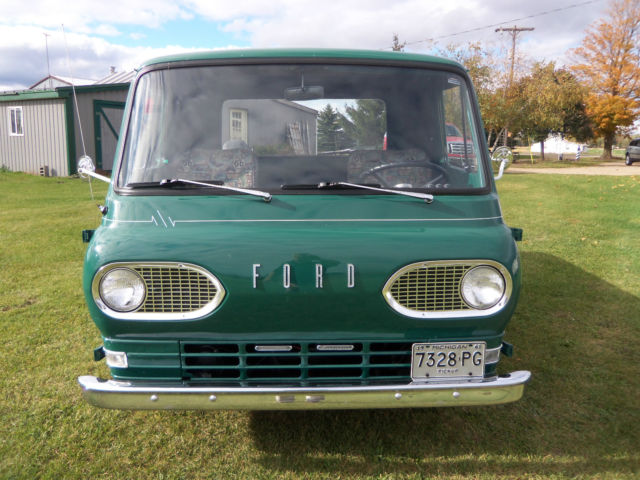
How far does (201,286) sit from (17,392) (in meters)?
2.13

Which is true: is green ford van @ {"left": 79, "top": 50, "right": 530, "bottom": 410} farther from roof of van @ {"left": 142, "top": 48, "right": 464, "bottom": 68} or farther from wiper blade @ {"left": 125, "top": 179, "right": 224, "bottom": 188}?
roof of van @ {"left": 142, "top": 48, "right": 464, "bottom": 68}

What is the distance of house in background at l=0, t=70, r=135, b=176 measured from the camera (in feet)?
63.5

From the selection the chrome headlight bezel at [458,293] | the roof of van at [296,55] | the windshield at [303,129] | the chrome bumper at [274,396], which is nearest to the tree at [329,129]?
the windshield at [303,129]

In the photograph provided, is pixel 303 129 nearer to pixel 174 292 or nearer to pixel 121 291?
pixel 174 292

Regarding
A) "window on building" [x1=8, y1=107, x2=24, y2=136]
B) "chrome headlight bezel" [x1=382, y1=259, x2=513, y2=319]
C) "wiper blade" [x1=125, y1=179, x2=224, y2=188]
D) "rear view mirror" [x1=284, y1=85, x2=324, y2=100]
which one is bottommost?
"chrome headlight bezel" [x1=382, y1=259, x2=513, y2=319]

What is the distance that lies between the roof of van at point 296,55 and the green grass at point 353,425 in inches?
86.8

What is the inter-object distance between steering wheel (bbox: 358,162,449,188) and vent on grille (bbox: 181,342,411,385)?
36.2 inches

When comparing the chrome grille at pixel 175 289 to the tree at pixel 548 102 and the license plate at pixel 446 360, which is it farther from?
the tree at pixel 548 102

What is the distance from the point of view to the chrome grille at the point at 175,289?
8.14ft

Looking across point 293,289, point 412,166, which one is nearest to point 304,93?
point 412,166

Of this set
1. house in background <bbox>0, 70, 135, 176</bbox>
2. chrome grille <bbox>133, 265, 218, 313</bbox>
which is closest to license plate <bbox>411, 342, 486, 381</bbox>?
chrome grille <bbox>133, 265, 218, 313</bbox>

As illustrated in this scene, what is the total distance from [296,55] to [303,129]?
0.43 meters

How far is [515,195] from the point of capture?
14.8 meters

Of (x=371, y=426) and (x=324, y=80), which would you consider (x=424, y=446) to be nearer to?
(x=371, y=426)
